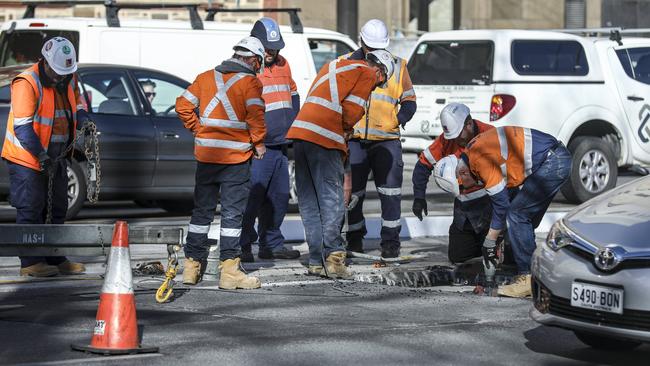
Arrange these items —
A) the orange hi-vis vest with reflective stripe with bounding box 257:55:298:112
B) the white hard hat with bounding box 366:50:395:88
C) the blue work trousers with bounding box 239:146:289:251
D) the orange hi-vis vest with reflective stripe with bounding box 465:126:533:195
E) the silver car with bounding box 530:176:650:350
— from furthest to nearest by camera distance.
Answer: the orange hi-vis vest with reflective stripe with bounding box 257:55:298:112
the blue work trousers with bounding box 239:146:289:251
the white hard hat with bounding box 366:50:395:88
the orange hi-vis vest with reflective stripe with bounding box 465:126:533:195
the silver car with bounding box 530:176:650:350

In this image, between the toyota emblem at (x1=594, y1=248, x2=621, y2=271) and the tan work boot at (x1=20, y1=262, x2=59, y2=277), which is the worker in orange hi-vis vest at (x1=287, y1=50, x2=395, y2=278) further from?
the toyota emblem at (x1=594, y1=248, x2=621, y2=271)

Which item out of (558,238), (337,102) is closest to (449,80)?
(337,102)

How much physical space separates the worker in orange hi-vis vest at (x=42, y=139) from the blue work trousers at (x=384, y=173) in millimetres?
2325

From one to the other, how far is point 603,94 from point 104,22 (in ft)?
18.8

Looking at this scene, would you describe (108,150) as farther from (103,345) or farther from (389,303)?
(103,345)

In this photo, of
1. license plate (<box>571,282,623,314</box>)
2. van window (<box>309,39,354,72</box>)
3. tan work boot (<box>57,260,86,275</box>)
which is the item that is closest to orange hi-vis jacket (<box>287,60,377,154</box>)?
tan work boot (<box>57,260,86,275</box>)

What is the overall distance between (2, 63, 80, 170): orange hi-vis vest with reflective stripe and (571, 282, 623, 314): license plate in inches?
168

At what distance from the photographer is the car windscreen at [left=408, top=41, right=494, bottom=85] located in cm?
1582

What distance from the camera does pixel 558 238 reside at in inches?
296

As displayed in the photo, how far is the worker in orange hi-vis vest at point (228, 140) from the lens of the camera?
31.2ft

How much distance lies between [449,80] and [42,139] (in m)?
7.10

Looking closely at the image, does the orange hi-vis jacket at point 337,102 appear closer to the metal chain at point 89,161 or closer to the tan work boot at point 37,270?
the metal chain at point 89,161

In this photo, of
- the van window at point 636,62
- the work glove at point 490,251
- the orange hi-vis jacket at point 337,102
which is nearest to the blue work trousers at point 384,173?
the orange hi-vis jacket at point 337,102

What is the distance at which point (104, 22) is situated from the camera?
50.5ft
